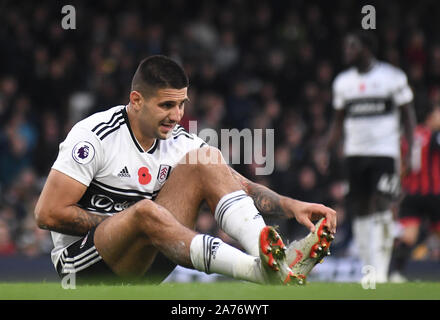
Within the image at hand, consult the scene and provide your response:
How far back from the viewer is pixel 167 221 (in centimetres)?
436

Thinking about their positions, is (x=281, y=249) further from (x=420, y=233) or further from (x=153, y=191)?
(x=420, y=233)

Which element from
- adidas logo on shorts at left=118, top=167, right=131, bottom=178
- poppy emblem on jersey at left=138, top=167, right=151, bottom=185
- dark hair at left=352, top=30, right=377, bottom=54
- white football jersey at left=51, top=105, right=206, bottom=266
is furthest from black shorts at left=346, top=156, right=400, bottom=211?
adidas logo on shorts at left=118, top=167, right=131, bottom=178

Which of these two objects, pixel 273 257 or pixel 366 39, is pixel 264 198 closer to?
pixel 273 257

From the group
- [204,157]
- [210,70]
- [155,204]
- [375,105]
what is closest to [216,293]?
[155,204]

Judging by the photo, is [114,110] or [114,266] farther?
[114,110]

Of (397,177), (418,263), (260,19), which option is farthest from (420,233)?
(260,19)

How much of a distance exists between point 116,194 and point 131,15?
28.5ft

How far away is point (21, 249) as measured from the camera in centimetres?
1014

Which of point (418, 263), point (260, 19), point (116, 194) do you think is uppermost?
point (260, 19)

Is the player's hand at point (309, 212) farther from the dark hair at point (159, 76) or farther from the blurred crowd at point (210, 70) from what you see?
the blurred crowd at point (210, 70)

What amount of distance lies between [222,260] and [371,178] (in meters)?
4.53

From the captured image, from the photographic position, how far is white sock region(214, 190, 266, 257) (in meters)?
4.54


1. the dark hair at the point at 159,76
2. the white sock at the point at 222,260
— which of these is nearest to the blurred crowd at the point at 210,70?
the dark hair at the point at 159,76

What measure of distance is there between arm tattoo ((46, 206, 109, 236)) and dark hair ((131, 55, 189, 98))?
794mm
